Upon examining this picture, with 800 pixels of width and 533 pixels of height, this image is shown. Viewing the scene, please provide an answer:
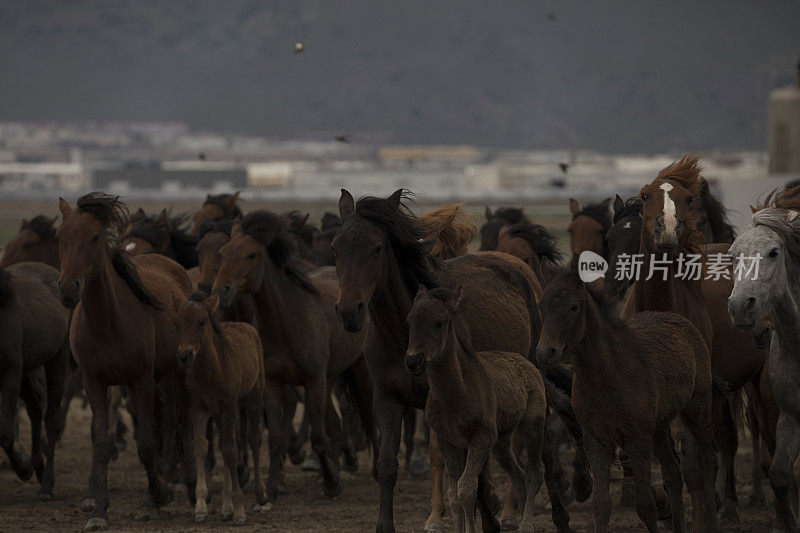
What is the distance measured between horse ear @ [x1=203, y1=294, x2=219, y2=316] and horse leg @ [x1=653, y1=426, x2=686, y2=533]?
12.7 feet

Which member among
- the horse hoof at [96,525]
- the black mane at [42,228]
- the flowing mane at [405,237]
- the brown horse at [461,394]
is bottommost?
the horse hoof at [96,525]

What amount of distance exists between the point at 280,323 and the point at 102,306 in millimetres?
1638

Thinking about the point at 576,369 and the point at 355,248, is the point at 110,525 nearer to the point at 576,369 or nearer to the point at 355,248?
the point at 355,248

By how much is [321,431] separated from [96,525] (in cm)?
215

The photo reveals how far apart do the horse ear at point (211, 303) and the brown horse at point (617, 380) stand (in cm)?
360

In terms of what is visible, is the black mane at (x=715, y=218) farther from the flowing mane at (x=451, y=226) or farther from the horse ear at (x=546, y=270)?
the horse ear at (x=546, y=270)

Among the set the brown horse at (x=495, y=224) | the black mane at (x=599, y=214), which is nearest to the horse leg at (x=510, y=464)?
the brown horse at (x=495, y=224)

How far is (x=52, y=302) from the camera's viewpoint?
12.3m

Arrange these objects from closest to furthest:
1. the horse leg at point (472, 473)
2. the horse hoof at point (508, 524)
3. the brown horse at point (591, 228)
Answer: the horse leg at point (472, 473) → the horse hoof at point (508, 524) → the brown horse at point (591, 228)

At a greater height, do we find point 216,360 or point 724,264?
point 724,264

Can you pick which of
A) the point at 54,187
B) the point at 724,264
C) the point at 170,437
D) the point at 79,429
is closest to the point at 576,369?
the point at 724,264

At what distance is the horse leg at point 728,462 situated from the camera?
9.90 m

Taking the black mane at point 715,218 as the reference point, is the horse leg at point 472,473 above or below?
below

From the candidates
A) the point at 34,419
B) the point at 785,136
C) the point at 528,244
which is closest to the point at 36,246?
the point at 34,419
